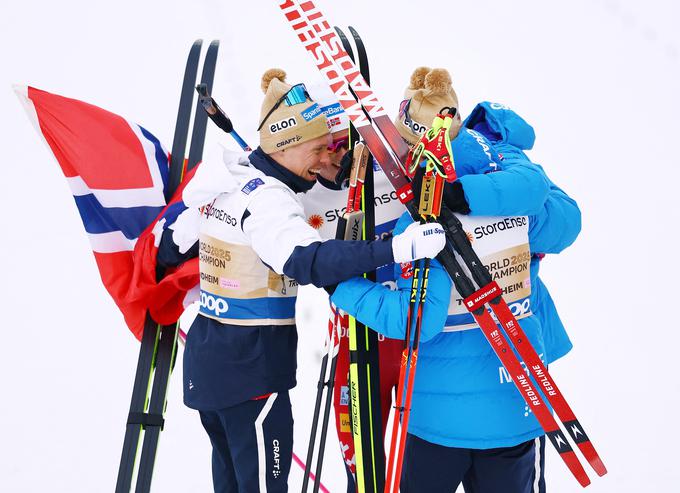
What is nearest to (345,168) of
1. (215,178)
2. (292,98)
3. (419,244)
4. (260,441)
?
(292,98)

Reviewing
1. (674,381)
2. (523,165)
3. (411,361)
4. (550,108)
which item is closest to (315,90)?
(523,165)

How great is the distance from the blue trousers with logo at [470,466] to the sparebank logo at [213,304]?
593 millimetres

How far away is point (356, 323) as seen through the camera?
2.04 meters

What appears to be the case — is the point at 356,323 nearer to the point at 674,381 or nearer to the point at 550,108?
the point at 674,381

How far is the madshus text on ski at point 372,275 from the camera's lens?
1804mm

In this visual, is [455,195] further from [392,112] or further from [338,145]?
[392,112]

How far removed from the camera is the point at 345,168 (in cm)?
208

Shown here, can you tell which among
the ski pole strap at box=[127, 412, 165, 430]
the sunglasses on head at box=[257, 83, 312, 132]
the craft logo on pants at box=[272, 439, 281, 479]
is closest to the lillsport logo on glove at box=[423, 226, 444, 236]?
the sunglasses on head at box=[257, 83, 312, 132]

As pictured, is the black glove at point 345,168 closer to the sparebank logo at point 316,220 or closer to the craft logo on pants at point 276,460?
the sparebank logo at point 316,220

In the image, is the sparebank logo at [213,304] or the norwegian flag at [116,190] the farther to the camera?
A: the norwegian flag at [116,190]

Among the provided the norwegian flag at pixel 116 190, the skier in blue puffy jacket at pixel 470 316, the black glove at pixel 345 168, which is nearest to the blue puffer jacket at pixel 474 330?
the skier in blue puffy jacket at pixel 470 316

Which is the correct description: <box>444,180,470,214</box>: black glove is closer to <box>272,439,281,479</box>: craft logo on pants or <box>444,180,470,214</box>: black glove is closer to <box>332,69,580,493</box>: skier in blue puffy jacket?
<box>332,69,580,493</box>: skier in blue puffy jacket

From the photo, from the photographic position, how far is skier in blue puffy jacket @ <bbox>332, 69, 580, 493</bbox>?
180 centimetres

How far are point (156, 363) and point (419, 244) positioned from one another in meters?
1.16
